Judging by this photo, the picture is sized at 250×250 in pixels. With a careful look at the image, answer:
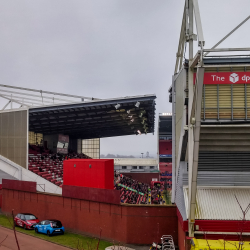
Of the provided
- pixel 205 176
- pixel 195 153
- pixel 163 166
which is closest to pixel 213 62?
pixel 195 153

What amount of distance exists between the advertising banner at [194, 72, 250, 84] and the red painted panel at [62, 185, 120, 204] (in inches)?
355

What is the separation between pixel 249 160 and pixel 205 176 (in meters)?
2.84

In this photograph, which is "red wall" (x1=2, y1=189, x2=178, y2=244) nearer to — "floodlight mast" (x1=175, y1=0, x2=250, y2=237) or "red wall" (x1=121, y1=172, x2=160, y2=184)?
"floodlight mast" (x1=175, y1=0, x2=250, y2=237)

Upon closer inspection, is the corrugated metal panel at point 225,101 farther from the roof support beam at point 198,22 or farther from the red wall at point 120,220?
the red wall at point 120,220

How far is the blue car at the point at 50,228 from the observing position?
1970 cm

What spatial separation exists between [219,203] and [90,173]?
10.2m

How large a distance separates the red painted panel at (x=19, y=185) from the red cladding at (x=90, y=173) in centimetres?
301

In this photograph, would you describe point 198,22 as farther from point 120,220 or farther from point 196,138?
point 120,220

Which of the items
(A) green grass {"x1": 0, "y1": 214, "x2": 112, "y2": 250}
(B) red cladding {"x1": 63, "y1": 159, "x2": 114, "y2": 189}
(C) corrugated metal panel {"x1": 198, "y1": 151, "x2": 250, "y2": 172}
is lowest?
(A) green grass {"x1": 0, "y1": 214, "x2": 112, "y2": 250}

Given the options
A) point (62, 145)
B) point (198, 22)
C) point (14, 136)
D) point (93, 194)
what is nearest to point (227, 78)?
point (198, 22)

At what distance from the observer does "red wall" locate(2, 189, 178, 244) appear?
1827cm

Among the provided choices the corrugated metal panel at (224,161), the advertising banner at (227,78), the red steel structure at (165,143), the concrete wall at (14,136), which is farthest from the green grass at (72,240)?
the red steel structure at (165,143)

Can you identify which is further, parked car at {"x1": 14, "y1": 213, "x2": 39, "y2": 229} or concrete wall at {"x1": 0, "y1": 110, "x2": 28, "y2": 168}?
concrete wall at {"x1": 0, "y1": 110, "x2": 28, "y2": 168}

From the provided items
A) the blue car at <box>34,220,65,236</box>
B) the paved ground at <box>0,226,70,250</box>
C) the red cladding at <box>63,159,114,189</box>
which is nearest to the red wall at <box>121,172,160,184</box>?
the red cladding at <box>63,159,114,189</box>
